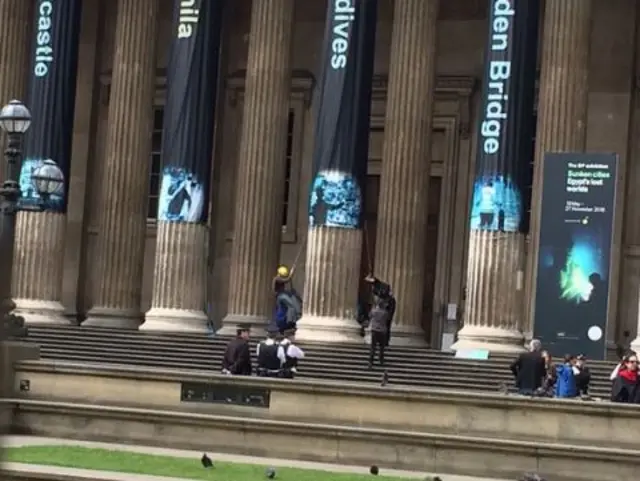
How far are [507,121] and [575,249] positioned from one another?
17.8ft

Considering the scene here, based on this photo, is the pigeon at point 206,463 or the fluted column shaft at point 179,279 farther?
the fluted column shaft at point 179,279

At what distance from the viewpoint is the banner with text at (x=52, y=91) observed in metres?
32.2

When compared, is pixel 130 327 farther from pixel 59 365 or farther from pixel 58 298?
pixel 59 365

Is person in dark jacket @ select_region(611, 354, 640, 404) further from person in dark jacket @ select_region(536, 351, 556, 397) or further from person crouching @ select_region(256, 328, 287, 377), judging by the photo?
person crouching @ select_region(256, 328, 287, 377)

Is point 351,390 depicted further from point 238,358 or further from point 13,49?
point 13,49

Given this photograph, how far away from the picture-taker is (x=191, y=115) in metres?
30.5

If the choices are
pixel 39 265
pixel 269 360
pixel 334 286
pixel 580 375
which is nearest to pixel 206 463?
pixel 269 360

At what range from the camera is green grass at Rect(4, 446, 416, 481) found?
17.1 m

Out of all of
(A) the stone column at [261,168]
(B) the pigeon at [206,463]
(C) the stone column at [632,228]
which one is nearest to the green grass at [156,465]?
(B) the pigeon at [206,463]

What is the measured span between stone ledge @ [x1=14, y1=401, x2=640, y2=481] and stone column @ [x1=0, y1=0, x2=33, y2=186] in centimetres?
1269

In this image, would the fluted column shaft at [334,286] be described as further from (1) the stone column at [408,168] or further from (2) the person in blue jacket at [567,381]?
(2) the person in blue jacket at [567,381]

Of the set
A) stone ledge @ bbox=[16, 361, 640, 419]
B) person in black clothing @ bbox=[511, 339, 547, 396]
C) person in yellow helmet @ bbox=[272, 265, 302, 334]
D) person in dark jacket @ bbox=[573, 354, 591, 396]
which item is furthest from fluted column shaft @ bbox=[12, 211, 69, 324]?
person in dark jacket @ bbox=[573, 354, 591, 396]

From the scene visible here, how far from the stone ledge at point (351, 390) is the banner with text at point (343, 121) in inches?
282

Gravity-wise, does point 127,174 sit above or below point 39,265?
above
